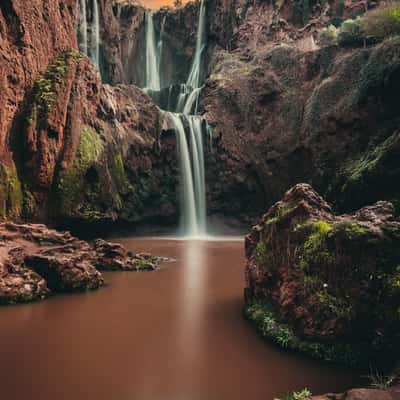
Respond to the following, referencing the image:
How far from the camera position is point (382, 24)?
73.8 ft

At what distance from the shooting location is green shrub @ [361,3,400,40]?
21859 mm

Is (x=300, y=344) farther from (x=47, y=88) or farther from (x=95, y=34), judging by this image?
(x=95, y=34)

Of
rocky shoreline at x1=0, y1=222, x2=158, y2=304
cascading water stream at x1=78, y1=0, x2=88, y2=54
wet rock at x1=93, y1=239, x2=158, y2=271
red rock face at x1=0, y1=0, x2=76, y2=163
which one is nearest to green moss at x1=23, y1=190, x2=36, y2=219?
red rock face at x1=0, y1=0, x2=76, y2=163

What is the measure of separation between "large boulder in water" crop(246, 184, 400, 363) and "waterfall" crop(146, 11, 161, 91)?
4144 centimetres

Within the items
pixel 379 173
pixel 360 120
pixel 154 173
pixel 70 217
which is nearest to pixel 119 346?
pixel 379 173

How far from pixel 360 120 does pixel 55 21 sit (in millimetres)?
17667

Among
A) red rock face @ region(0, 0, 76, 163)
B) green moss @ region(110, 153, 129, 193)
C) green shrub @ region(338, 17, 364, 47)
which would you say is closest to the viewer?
red rock face @ region(0, 0, 76, 163)

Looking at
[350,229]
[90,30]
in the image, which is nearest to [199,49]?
[90,30]

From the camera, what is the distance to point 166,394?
13.6 feet

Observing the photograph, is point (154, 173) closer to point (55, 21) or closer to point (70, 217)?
point (70, 217)

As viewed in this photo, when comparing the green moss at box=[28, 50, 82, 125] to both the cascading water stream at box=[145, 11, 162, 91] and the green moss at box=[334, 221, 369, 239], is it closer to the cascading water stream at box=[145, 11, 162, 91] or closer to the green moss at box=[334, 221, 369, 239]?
the green moss at box=[334, 221, 369, 239]

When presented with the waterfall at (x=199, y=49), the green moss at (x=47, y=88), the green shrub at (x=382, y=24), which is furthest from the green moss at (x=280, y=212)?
the waterfall at (x=199, y=49)

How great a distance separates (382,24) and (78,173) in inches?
791

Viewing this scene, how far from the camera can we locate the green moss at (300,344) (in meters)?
4.81
